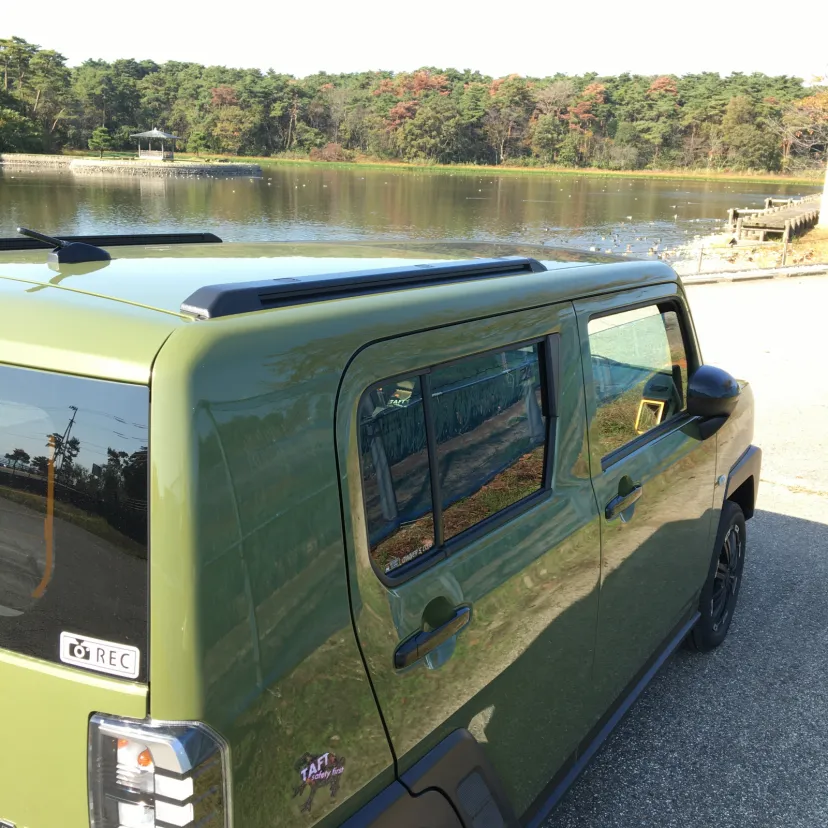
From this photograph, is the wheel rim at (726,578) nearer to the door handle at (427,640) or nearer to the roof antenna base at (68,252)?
the door handle at (427,640)

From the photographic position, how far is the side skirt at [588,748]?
229 centimetres

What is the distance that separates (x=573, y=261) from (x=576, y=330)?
0.49 metres

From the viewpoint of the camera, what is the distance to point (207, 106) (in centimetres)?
→ 11006

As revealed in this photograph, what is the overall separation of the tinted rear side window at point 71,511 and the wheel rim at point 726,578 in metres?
3.13

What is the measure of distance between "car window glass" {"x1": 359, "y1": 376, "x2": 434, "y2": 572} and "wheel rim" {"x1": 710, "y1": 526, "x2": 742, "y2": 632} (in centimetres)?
250

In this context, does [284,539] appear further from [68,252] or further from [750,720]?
[750,720]

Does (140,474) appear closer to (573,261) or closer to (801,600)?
(573,261)

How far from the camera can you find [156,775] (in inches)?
50.5

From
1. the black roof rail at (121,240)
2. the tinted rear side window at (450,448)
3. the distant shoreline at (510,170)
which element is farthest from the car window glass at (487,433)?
the distant shoreline at (510,170)

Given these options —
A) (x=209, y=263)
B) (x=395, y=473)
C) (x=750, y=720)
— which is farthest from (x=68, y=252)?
(x=750, y=720)

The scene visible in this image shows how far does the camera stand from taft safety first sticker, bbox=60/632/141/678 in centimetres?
131

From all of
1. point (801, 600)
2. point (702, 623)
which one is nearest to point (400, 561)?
point (702, 623)

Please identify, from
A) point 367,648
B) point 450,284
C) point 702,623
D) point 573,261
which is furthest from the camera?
point 702,623

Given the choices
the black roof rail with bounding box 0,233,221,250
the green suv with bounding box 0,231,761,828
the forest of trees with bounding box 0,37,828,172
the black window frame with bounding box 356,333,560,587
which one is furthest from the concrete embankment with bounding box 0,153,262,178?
the green suv with bounding box 0,231,761,828
